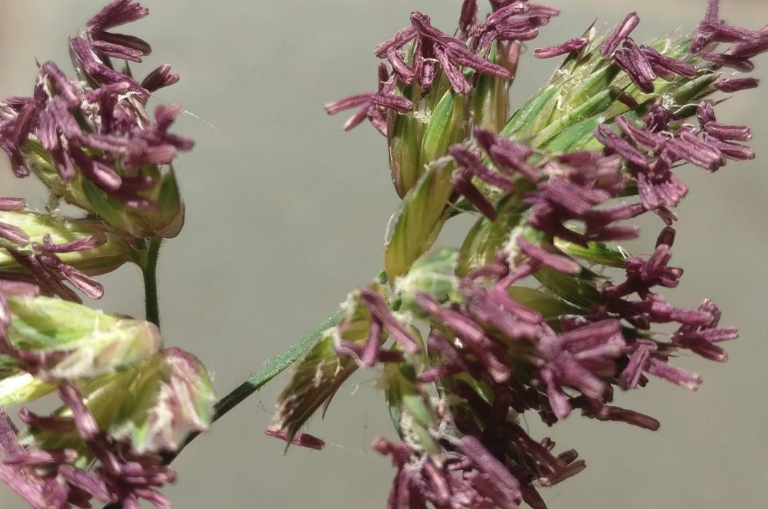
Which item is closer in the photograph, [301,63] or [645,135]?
[645,135]

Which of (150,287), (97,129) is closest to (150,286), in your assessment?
(150,287)

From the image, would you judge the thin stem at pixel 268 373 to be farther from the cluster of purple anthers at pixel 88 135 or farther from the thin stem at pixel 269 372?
the cluster of purple anthers at pixel 88 135

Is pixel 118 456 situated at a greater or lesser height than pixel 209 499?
greater

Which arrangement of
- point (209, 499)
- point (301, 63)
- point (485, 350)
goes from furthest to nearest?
point (301, 63) → point (209, 499) → point (485, 350)

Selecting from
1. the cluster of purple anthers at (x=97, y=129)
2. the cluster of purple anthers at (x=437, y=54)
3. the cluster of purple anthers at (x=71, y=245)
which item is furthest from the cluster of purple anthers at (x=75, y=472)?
the cluster of purple anthers at (x=437, y=54)

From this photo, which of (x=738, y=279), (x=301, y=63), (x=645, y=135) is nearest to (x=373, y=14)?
(x=301, y=63)

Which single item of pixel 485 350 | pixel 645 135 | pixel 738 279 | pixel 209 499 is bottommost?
pixel 209 499

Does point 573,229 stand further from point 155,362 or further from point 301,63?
point 301,63

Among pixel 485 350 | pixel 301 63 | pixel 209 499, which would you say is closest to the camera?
pixel 485 350

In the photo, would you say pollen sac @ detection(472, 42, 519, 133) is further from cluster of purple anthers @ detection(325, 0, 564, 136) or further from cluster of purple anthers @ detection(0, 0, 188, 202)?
cluster of purple anthers @ detection(0, 0, 188, 202)
